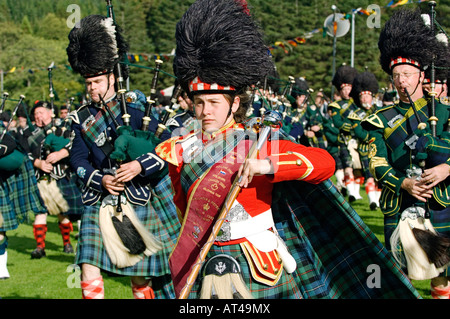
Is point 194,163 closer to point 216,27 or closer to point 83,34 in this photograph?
point 216,27

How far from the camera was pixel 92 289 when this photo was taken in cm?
539

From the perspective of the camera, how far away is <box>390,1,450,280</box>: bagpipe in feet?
17.4

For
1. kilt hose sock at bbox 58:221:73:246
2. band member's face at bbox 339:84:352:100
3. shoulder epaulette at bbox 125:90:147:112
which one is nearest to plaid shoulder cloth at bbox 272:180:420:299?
shoulder epaulette at bbox 125:90:147:112

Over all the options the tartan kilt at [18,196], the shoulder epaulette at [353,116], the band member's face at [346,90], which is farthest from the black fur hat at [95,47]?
the band member's face at [346,90]

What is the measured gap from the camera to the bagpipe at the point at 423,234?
5.29 m

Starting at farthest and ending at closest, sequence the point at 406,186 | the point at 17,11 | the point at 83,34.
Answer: the point at 17,11, the point at 83,34, the point at 406,186

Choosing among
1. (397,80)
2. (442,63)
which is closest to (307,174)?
(397,80)

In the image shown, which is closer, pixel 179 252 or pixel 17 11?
pixel 179 252

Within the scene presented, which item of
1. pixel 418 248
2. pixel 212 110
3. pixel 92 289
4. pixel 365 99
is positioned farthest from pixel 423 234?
pixel 365 99

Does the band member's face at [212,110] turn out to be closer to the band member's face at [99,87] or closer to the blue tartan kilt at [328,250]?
the blue tartan kilt at [328,250]

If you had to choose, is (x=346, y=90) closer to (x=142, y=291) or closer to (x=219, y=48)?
(x=142, y=291)

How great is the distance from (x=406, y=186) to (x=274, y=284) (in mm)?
2195

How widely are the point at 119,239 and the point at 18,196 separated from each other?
12.6 feet

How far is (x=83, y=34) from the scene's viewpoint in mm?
5832
